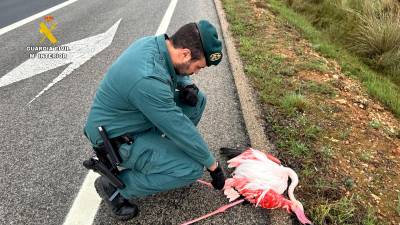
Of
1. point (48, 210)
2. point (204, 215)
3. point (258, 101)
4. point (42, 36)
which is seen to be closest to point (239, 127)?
point (258, 101)

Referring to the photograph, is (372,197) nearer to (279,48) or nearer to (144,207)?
(144,207)

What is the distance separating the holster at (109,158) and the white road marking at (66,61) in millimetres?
2211

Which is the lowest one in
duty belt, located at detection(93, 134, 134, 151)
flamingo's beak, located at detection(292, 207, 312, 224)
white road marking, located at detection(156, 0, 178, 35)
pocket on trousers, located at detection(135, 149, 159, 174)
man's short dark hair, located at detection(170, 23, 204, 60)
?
flamingo's beak, located at detection(292, 207, 312, 224)

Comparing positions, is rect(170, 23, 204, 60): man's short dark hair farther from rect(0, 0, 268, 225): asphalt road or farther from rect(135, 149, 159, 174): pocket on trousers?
rect(0, 0, 268, 225): asphalt road

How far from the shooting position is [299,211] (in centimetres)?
288

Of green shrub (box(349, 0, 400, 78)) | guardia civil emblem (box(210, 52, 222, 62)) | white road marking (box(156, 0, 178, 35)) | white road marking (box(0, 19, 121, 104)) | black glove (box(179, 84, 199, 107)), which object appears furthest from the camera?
white road marking (box(156, 0, 178, 35))

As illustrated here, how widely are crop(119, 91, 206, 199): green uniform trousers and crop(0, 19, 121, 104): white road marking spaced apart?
239cm

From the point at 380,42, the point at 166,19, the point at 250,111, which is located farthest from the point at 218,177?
the point at 166,19

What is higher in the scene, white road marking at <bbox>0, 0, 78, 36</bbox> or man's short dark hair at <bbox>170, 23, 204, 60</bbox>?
man's short dark hair at <bbox>170, 23, 204, 60</bbox>

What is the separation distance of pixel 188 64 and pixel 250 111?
72.8 inches

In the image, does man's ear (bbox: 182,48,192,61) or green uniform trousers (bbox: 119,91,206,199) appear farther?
green uniform trousers (bbox: 119,91,206,199)

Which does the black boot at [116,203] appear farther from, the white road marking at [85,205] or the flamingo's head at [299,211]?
the flamingo's head at [299,211]

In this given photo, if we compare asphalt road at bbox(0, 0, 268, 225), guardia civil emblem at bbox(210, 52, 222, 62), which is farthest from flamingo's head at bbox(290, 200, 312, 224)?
guardia civil emblem at bbox(210, 52, 222, 62)

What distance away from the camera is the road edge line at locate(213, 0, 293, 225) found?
2.91 m
